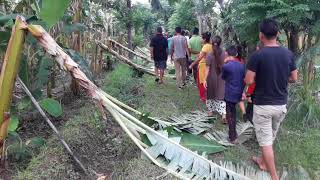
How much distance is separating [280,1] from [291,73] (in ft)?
7.04

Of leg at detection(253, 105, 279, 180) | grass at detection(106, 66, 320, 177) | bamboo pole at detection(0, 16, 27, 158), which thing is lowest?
grass at detection(106, 66, 320, 177)

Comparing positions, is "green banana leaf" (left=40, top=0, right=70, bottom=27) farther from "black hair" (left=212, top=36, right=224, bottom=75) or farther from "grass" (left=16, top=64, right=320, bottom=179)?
"black hair" (left=212, top=36, right=224, bottom=75)

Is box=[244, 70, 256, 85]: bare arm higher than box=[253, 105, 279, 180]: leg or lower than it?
higher

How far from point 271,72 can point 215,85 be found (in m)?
2.78

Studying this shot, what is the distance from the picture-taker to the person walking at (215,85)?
6.96 m

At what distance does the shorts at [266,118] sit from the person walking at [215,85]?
240 centimetres

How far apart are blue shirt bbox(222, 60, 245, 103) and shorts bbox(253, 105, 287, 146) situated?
126cm

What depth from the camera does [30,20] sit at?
4422 mm

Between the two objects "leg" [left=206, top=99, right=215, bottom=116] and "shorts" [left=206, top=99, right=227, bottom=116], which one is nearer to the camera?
"shorts" [left=206, top=99, right=227, bottom=116]

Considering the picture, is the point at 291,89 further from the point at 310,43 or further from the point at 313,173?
the point at 313,173

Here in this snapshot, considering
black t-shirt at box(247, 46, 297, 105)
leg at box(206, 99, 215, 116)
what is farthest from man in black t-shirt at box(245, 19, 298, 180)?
leg at box(206, 99, 215, 116)

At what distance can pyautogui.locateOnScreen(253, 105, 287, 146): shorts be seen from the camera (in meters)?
4.41

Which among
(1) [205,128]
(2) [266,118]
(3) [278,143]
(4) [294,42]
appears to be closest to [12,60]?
(2) [266,118]

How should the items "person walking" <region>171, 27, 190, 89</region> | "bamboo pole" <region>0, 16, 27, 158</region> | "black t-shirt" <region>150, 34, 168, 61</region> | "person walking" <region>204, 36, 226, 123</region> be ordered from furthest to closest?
"black t-shirt" <region>150, 34, 168, 61</region>
"person walking" <region>171, 27, 190, 89</region>
"person walking" <region>204, 36, 226, 123</region>
"bamboo pole" <region>0, 16, 27, 158</region>
